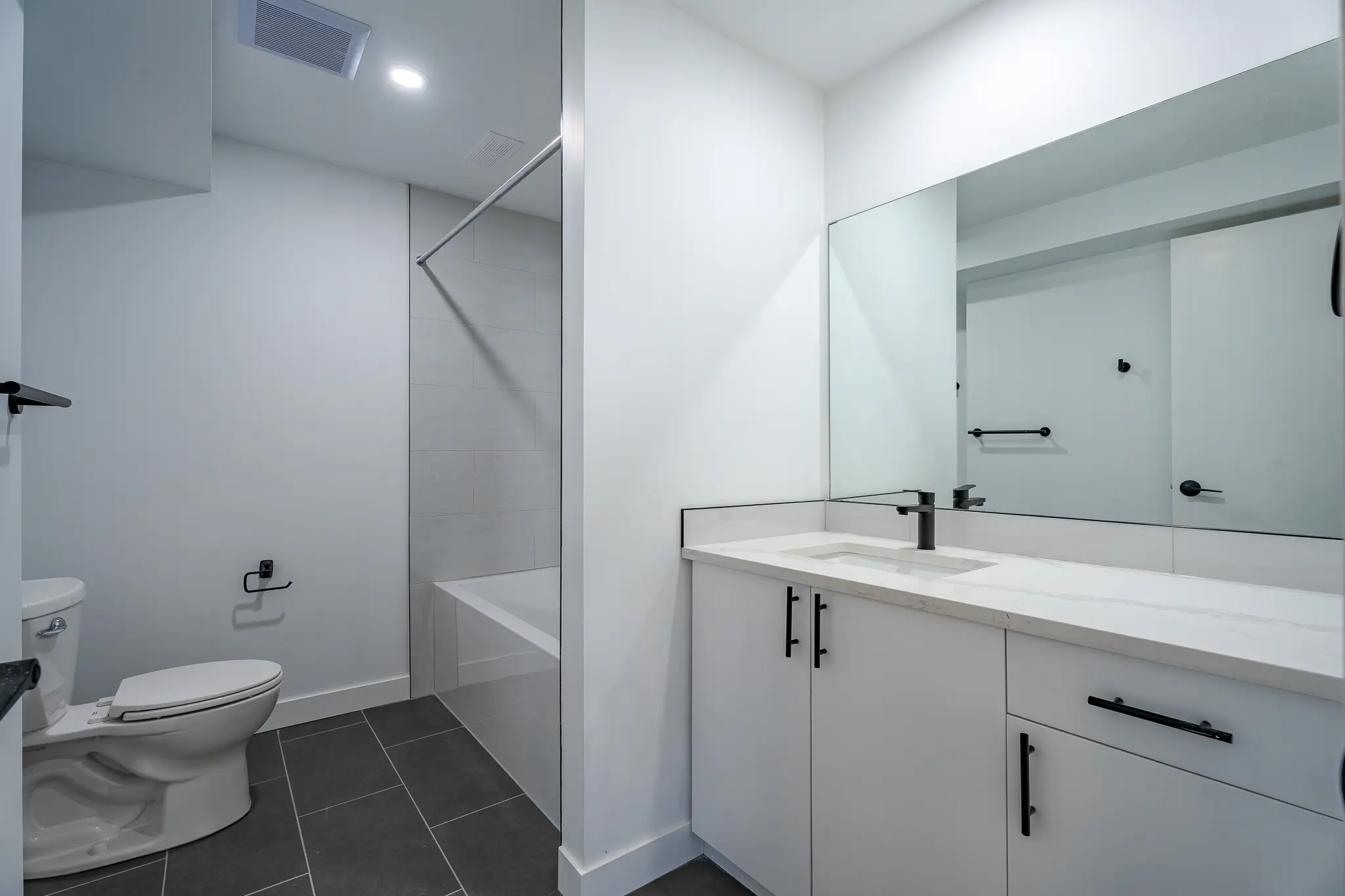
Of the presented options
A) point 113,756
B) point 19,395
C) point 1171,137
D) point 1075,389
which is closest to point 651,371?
point 1075,389

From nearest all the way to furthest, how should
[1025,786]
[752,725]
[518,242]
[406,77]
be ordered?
[1025,786] → [752,725] → [406,77] → [518,242]

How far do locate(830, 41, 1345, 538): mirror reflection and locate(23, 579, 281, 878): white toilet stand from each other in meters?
2.23

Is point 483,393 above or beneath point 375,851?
above

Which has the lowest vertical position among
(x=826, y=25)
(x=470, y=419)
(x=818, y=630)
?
(x=818, y=630)

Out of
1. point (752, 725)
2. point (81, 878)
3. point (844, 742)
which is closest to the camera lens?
point (844, 742)

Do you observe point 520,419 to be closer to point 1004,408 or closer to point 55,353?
point 55,353

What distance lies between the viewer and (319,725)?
8.23ft

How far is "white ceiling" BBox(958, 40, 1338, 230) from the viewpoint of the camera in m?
1.22

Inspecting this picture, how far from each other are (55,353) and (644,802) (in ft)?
8.30

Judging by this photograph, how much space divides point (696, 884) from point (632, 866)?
0.61ft

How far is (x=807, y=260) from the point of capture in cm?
207

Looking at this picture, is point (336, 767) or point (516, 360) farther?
point (516, 360)

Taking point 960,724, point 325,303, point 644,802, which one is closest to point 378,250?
point 325,303

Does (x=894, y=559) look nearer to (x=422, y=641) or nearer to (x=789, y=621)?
(x=789, y=621)
